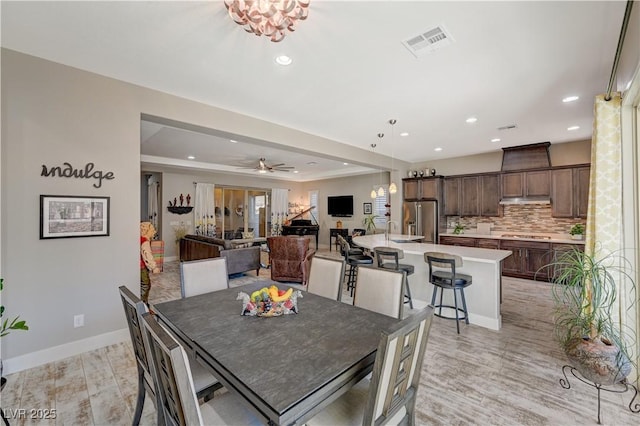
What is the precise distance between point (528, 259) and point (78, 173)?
751cm

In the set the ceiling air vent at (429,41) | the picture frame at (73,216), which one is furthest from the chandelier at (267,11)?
the picture frame at (73,216)

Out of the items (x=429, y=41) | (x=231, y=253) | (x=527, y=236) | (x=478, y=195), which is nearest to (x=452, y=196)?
(x=478, y=195)

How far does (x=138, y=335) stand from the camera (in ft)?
4.98

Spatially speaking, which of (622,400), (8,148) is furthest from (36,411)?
(622,400)

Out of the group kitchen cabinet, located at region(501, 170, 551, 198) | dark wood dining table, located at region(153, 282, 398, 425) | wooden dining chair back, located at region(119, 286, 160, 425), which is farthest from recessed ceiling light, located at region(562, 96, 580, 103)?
wooden dining chair back, located at region(119, 286, 160, 425)

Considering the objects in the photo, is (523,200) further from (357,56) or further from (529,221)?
(357,56)

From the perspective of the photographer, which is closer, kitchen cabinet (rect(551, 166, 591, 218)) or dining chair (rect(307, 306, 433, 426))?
dining chair (rect(307, 306, 433, 426))

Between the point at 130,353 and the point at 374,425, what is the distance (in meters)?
2.76

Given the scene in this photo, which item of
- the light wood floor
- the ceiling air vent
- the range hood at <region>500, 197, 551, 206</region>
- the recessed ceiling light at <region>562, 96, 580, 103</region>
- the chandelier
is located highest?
the ceiling air vent

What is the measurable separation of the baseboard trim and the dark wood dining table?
4.98 feet

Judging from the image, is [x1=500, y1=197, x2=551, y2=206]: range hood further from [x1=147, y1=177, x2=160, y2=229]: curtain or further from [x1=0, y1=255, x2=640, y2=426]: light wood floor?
[x1=147, y1=177, x2=160, y2=229]: curtain

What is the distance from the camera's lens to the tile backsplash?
592 centimetres

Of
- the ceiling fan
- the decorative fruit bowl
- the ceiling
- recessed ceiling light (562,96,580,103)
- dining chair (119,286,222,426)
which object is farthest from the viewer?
the ceiling fan

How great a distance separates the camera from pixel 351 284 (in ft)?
16.9
